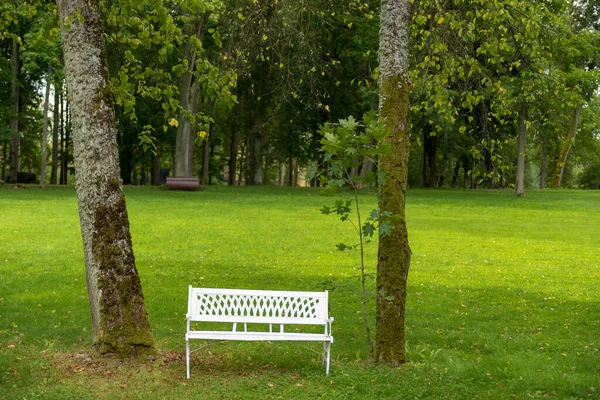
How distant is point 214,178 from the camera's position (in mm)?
67125

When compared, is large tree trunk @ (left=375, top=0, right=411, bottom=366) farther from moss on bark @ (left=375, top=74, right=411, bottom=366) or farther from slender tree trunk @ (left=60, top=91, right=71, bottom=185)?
slender tree trunk @ (left=60, top=91, right=71, bottom=185)

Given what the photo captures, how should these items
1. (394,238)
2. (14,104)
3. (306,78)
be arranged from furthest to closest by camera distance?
(14,104)
(306,78)
(394,238)

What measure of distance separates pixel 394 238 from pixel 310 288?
5217 millimetres

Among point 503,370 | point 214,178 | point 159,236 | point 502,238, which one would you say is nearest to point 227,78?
point 503,370

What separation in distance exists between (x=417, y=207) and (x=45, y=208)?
1474cm

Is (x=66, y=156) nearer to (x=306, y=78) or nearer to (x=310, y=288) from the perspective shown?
(x=310, y=288)

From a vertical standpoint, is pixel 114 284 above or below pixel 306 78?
below

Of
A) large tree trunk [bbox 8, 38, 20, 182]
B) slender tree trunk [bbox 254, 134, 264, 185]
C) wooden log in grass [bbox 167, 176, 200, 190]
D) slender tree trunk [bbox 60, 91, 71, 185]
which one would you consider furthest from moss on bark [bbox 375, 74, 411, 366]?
slender tree trunk [bbox 60, 91, 71, 185]

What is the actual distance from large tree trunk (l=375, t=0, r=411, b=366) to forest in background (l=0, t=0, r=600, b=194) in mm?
363

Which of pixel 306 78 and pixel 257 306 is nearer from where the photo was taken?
pixel 257 306

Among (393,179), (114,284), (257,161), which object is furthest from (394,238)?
(257,161)

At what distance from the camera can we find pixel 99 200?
278 inches

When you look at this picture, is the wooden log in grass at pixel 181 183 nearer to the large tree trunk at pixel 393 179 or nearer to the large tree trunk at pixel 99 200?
the large tree trunk at pixel 99 200

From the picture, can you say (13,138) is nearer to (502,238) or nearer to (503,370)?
(502,238)
